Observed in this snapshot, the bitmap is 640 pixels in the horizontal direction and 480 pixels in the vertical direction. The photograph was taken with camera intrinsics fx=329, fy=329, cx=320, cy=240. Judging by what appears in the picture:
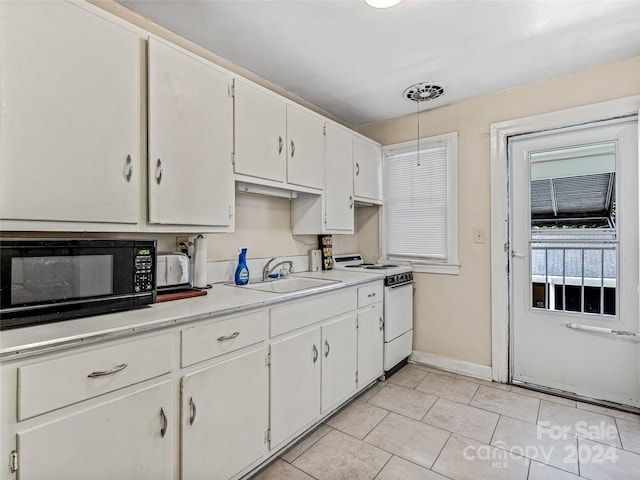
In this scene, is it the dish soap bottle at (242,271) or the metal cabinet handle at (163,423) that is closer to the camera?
the metal cabinet handle at (163,423)

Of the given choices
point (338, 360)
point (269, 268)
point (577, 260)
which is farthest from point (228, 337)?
point (577, 260)

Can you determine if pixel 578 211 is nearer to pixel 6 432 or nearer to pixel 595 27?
pixel 595 27

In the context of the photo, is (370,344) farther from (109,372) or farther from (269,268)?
(109,372)

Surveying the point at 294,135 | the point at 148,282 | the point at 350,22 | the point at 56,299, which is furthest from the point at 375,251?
the point at 56,299

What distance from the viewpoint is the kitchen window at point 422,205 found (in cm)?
304

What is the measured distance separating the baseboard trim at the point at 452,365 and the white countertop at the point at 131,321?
1831 millimetres

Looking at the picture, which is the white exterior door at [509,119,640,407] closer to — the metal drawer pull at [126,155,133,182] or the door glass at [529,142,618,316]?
the door glass at [529,142,618,316]

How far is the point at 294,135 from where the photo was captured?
7.79 ft

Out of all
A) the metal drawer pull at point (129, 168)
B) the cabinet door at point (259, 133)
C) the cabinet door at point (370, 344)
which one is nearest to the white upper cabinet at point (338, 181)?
the cabinet door at point (259, 133)

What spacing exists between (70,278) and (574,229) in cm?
317

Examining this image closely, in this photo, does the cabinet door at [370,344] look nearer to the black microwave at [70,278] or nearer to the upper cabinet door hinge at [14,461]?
the black microwave at [70,278]

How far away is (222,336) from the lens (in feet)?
4.90

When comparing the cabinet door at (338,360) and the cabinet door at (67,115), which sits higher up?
the cabinet door at (67,115)

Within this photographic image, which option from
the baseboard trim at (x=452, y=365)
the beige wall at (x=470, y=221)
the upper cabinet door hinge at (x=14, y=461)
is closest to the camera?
the upper cabinet door hinge at (x=14, y=461)
